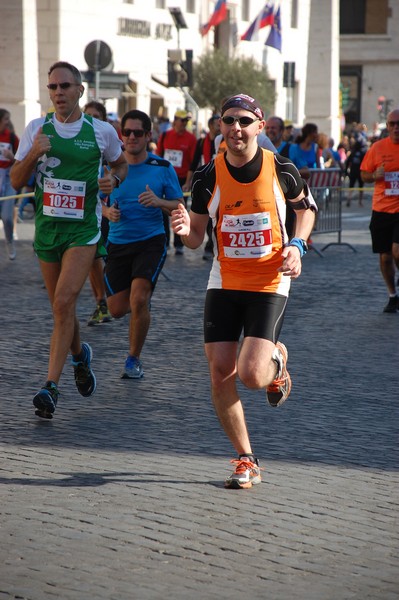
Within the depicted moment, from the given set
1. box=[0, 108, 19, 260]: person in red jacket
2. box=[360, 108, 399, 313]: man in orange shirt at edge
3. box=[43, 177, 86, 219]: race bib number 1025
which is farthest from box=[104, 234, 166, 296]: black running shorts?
box=[0, 108, 19, 260]: person in red jacket

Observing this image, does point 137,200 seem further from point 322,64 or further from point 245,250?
point 322,64

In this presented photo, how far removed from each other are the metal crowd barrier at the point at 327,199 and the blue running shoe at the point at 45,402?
11841 millimetres

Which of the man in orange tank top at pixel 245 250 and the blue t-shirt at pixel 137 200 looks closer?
the man in orange tank top at pixel 245 250

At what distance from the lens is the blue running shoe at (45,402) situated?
756 cm

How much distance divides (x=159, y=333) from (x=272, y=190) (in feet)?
17.0

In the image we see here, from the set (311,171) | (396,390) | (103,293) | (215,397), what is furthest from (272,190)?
(311,171)

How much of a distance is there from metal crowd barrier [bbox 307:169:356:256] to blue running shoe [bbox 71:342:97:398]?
11.2 metres

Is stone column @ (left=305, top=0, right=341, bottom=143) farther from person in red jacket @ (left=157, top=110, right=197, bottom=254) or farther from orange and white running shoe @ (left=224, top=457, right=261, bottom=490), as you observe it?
orange and white running shoe @ (left=224, top=457, right=261, bottom=490)

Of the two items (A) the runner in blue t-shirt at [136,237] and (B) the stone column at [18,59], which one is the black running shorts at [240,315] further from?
(B) the stone column at [18,59]

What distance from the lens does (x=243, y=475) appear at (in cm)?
609

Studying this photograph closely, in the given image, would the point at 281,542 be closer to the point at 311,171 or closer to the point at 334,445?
the point at 334,445

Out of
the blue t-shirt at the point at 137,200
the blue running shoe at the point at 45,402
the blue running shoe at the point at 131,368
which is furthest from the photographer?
the blue t-shirt at the point at 137,200

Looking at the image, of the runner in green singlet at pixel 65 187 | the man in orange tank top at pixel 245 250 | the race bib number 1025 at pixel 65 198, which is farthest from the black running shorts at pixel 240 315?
the race bib number 1025 at pixel 65 198

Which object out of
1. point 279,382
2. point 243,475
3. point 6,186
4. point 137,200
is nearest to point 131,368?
point 137,200
